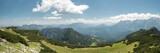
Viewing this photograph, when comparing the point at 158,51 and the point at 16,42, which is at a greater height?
the point at 16,42

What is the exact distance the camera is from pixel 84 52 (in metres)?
90.8

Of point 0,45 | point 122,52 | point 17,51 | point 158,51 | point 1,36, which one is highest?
point 1,36

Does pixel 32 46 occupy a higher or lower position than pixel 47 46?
higher

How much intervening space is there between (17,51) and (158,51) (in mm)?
60579

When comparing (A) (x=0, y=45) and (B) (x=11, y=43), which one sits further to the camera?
(B) (x=11, y=43)

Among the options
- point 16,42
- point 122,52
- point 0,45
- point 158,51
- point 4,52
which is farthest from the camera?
point 122,52

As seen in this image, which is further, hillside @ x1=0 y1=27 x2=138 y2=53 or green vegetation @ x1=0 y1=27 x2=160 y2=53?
green vegetation @ x1=0 y1=27 x2=160 y2=53

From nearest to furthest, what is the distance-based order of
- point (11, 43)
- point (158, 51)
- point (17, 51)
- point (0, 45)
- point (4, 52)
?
1. point (4, 52)
2. point (0, 45)
3. point (17, 51)
4. point (11, 43)
5. point (158, 51)

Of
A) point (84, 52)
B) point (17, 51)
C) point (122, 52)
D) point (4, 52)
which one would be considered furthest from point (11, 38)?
point (122, 52)

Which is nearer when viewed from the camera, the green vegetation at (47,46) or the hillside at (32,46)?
the hillside at (32,46)

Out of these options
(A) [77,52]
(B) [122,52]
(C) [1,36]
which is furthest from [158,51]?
(C) [1,36]

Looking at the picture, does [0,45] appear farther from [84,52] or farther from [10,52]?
[84,52]

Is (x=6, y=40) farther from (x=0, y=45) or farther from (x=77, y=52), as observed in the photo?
(x=77, y=52)

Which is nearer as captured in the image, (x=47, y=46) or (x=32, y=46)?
(x=32, y=46)
